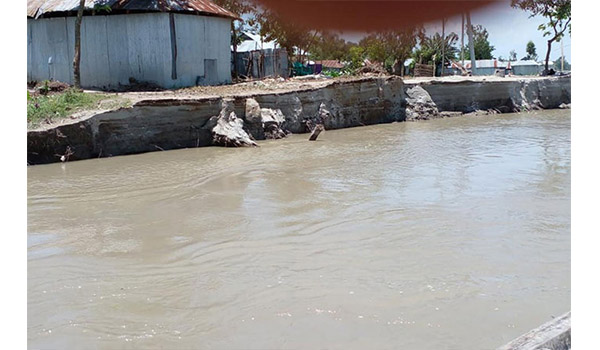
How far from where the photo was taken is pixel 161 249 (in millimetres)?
5301

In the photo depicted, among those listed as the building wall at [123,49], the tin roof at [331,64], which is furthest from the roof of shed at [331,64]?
the building wall at [123,49]

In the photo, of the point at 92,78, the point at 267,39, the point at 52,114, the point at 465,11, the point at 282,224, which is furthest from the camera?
the point at 267,39

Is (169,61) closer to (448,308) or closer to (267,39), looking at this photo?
(267,39)

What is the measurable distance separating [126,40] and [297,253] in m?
12.7

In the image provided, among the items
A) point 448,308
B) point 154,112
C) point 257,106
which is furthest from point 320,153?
point 448,308

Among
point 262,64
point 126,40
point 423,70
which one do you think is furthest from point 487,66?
point 126,40

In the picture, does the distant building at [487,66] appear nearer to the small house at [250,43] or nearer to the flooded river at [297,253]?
the small house at [250,43]

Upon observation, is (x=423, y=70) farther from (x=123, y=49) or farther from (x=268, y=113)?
(x=123, y=49)

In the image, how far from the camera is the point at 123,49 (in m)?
16.1

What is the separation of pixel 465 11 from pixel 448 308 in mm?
2788

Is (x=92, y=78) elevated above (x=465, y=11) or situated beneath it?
elevated above

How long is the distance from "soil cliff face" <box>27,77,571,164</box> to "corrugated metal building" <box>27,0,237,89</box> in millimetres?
3832

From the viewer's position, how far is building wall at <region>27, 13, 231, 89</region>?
15945 mm

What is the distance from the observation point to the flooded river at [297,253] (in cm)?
349
